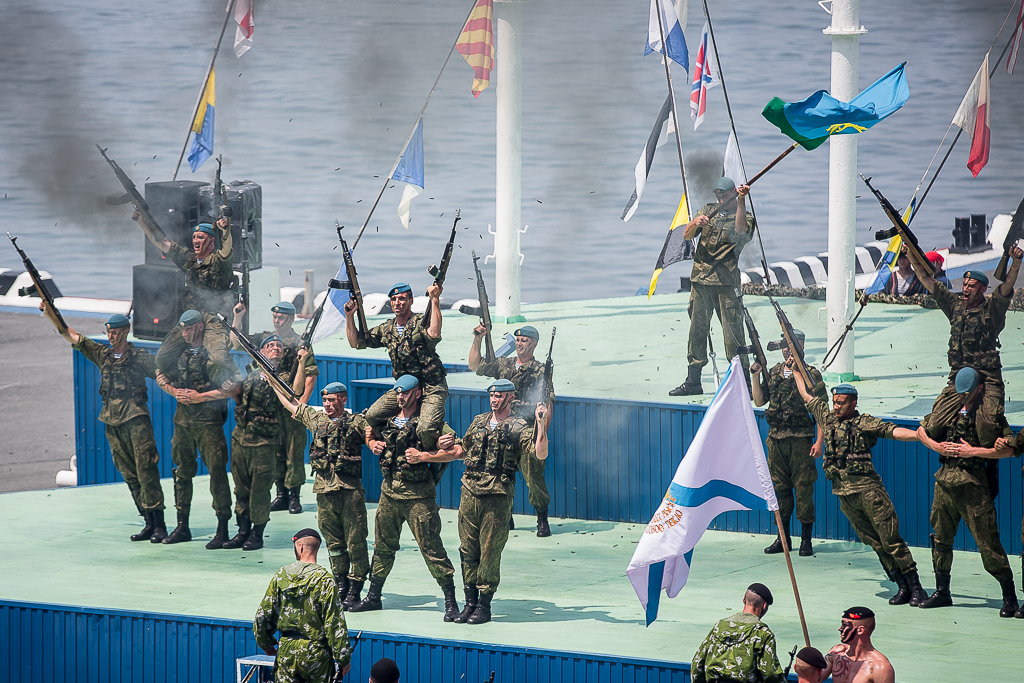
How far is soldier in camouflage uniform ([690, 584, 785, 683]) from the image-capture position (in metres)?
8.61

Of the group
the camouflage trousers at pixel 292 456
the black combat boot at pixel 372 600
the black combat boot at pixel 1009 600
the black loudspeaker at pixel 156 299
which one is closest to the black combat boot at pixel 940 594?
the black combat boot at pixel 1009 600

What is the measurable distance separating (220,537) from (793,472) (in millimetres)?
4698

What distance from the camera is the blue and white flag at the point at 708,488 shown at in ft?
32.3

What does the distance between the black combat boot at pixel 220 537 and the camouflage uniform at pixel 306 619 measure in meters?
4.42

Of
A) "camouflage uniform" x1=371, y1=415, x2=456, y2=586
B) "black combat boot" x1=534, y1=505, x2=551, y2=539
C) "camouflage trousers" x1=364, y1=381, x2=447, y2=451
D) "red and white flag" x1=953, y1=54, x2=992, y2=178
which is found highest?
"red and white flag" x1=953, y1=54, x2=992, y2=178

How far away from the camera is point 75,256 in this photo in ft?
134

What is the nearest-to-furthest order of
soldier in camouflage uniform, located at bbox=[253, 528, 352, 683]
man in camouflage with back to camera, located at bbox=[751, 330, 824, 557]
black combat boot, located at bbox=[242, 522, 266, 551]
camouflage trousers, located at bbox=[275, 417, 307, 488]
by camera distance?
soldier in camouflage uniform, located at bbox=[253, 528, 352, 683]
man in camouflage with back to camera, located at bbox=[751, 330, 824, 557]
black combat boot, located at bbox=[242, 522, 266, 551]
camouflage trousers, located at bbox=[275, 417, 307, 488]

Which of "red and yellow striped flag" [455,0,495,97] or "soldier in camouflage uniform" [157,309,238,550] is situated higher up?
"red and yellow striped flag" [455,0,495,97]

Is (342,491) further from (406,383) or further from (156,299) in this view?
(156,299)

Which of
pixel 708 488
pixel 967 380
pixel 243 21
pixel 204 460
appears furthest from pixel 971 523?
pixel 243 21

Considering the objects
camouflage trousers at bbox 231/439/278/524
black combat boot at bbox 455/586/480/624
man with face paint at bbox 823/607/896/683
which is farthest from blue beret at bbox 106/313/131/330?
man with face paint at bbox 823/607/896/683

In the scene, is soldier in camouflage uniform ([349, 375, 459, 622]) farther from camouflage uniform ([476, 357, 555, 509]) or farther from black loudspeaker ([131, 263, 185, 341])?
black loudspeaker ([131, 263, 185, 341])

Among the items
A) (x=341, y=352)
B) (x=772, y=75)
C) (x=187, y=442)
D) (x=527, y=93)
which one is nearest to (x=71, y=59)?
(x=527, y=93)

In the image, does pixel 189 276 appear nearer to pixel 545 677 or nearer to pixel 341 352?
pixel 341 352
